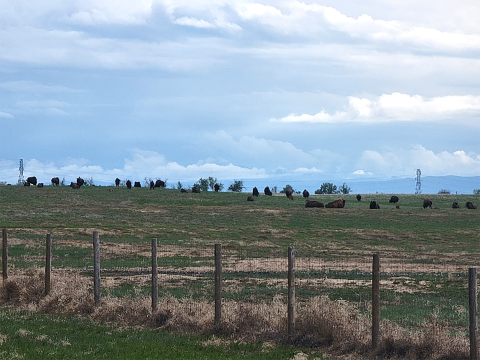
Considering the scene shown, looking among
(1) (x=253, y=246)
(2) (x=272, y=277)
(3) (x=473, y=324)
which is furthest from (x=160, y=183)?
(3) (x=473, y=324)

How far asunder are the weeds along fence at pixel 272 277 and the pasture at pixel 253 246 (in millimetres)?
74

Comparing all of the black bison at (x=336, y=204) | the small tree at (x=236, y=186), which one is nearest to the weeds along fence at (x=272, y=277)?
the black bison at (x=336, y=204)

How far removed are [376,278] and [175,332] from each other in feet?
15.1

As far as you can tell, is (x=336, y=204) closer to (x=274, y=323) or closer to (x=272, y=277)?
(x=272, y=277)

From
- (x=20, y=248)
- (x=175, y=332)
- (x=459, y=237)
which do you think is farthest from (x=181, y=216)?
(x=175, y=332)

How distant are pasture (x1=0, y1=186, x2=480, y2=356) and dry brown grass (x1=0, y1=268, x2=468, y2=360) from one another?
0.81 feet

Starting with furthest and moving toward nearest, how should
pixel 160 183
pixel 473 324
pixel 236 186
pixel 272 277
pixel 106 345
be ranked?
pixel 236 186, pixel 160 183, pixel 272 277, pixel 106 345, pixel 473 324

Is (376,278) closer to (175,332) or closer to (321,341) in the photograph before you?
(321,341)

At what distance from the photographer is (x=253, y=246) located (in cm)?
4269

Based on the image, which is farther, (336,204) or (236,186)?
(236,186)

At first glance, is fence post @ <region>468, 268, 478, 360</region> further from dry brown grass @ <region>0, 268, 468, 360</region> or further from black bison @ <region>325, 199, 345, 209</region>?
black bison @ <region>325, 199, 345, 209</region>

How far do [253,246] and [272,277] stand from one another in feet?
50.1

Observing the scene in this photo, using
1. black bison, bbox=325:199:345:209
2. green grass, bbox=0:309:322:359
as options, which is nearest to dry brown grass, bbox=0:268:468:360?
green grass, bbox=0:309:322:359

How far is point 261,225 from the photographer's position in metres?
57.7
